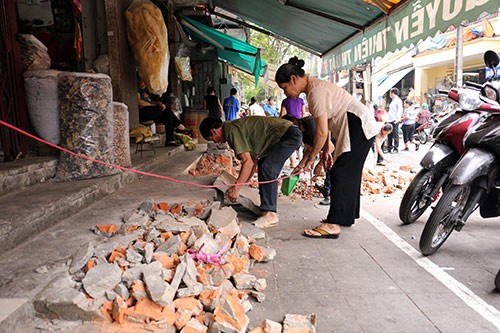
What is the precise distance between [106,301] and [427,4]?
12.1 ft

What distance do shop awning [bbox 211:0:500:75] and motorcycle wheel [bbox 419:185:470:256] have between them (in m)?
1.39

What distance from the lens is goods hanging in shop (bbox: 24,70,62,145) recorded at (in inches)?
142

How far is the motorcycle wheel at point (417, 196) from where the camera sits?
12.5 ft

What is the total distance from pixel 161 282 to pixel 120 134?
2710mm

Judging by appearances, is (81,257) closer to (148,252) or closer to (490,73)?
(148,252)

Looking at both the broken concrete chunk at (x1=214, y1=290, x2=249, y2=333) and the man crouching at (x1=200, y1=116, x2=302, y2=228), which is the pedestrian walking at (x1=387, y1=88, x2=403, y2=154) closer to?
the man crouching at (x1=200, y1=116, x2=302, y2=228)

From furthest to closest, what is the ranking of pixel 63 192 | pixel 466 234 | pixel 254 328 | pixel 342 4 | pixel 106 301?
pixel 342 4, pixel 466 234, pixel 63 192, pixel 254 328, pixel 106 301

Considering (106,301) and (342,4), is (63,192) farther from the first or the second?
(342,4)

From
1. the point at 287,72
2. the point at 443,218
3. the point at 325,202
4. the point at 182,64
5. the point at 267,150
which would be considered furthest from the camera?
the point at 182,64

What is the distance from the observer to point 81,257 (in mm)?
2111

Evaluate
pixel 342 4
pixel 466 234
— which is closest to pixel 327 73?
Answer: pixel 342 4

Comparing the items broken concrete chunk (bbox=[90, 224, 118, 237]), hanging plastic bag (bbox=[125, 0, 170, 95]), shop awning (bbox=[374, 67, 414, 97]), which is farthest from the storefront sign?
shop awning (bbox=[374, 67, 414, 97])

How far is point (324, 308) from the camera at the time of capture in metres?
2.35

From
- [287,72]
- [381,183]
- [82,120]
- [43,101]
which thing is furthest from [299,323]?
[381,183]
